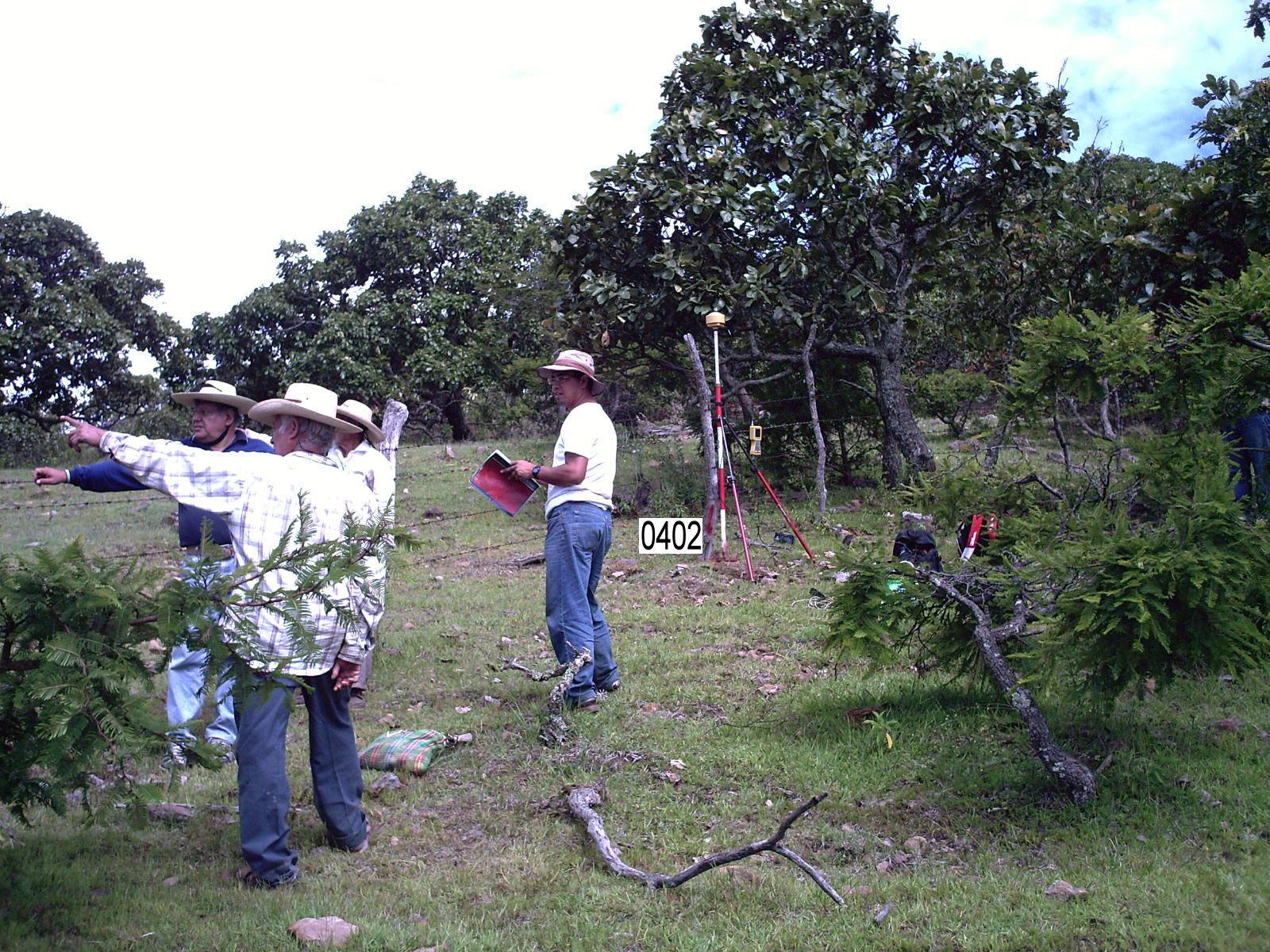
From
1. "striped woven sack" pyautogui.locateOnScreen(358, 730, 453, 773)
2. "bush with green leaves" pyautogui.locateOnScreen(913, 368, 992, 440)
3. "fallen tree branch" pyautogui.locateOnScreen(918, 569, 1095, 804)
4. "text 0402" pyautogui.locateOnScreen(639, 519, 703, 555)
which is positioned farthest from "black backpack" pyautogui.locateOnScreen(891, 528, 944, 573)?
"bush with green leaves" pyautogui.locateOnScreen(913, 368, 992, 440)

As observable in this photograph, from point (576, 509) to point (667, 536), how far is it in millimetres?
3966

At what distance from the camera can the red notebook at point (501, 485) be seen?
6.38m

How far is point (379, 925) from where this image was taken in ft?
12.8

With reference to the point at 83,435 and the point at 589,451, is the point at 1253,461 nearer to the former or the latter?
the point at 589,451

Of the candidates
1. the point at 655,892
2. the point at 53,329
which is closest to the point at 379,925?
the point at 655,892

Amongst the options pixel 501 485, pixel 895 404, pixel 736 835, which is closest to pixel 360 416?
pixel 501 485

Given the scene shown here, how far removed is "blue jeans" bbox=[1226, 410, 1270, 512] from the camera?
16.0 ft

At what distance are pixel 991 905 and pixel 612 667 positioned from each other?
319 centimetres

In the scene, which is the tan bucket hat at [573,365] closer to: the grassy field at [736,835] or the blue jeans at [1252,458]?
the grassy field at [736,835]

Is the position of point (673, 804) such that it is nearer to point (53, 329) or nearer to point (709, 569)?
point (709, 569)

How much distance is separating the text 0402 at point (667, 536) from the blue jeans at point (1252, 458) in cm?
471

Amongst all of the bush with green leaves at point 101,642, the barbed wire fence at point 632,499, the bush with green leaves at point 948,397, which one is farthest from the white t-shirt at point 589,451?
the bush with green leaves at point 948,397

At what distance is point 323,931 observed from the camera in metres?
3.77

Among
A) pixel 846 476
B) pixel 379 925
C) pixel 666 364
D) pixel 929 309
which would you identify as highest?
pixel 929 309
